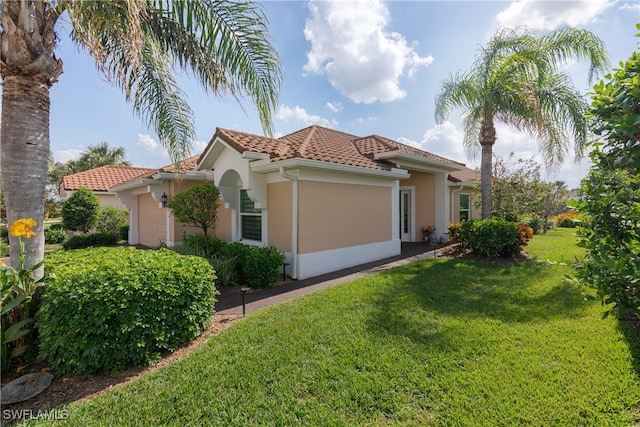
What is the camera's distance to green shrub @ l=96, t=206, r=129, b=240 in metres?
19.1

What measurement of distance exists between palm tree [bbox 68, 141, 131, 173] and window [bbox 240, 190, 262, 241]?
35.7 metres

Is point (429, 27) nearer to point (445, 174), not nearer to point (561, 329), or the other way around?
point (445, 174)

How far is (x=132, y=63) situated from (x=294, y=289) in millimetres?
6181

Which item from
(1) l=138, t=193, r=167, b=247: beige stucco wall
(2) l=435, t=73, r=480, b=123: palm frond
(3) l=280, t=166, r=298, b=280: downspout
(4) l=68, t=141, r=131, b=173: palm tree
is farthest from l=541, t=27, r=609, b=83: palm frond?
(4) l=68, t=141, r=131, b=173: palm tree

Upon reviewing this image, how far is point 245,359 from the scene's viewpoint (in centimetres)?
411

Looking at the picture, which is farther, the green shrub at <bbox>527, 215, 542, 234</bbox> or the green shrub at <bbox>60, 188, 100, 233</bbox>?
the green shrub at <bbox>527, 215, 542, 234</bbox>

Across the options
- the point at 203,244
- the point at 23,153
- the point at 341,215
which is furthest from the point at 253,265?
the point at 23,153

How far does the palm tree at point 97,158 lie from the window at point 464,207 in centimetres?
4143

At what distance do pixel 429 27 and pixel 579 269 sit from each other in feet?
33.6

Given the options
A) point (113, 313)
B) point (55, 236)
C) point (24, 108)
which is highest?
point (24, 108)

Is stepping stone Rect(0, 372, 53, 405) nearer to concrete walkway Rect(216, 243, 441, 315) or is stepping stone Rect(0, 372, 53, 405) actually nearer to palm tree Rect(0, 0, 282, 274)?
palm tree Rect(0, 0, 282, 274)

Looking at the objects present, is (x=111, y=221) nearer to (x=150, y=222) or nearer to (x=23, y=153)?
(x=150, y=222)

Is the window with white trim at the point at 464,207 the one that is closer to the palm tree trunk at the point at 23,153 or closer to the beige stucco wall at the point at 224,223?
the beige stucco wall at the point at 224,223

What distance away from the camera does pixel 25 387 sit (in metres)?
3.48
